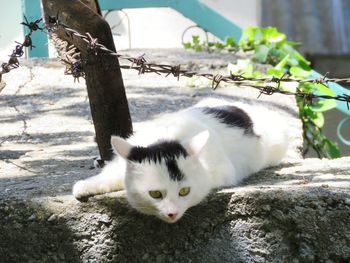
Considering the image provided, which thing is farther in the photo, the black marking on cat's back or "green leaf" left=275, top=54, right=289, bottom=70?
"green leaf" left=275, top=54, right=289, bottom=70

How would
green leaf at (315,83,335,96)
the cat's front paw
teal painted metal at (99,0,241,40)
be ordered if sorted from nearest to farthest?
the cat's front paw, green leaf at (315,83,335,96), teal painted metal at (99,0,241,40)

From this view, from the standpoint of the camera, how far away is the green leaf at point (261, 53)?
7461 millimetres

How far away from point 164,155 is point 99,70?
87 centimetres

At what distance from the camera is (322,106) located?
22.1ft

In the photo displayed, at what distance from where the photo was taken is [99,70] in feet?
13.5

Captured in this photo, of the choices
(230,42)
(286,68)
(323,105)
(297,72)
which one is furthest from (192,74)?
(230,42)

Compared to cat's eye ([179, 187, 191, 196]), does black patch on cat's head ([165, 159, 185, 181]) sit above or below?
above

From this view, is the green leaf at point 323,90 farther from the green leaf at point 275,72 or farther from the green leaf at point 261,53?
the green leaf at point 261,53

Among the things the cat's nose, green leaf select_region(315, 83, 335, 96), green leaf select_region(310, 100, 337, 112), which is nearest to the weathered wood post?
the cat's nose

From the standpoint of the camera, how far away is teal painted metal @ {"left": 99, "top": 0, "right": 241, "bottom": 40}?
7992mm

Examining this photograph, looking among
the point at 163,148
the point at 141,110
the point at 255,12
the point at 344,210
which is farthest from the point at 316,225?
the point at 255,12

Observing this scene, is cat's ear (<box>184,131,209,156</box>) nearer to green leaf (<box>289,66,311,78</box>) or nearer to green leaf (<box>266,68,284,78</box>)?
green leaf (<box>266,68,284,78</box>)

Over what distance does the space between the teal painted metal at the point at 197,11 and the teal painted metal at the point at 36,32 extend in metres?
0.70

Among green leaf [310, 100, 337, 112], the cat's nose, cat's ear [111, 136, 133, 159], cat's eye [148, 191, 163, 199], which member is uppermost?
cat's ear [111, 136, 133, 159]
